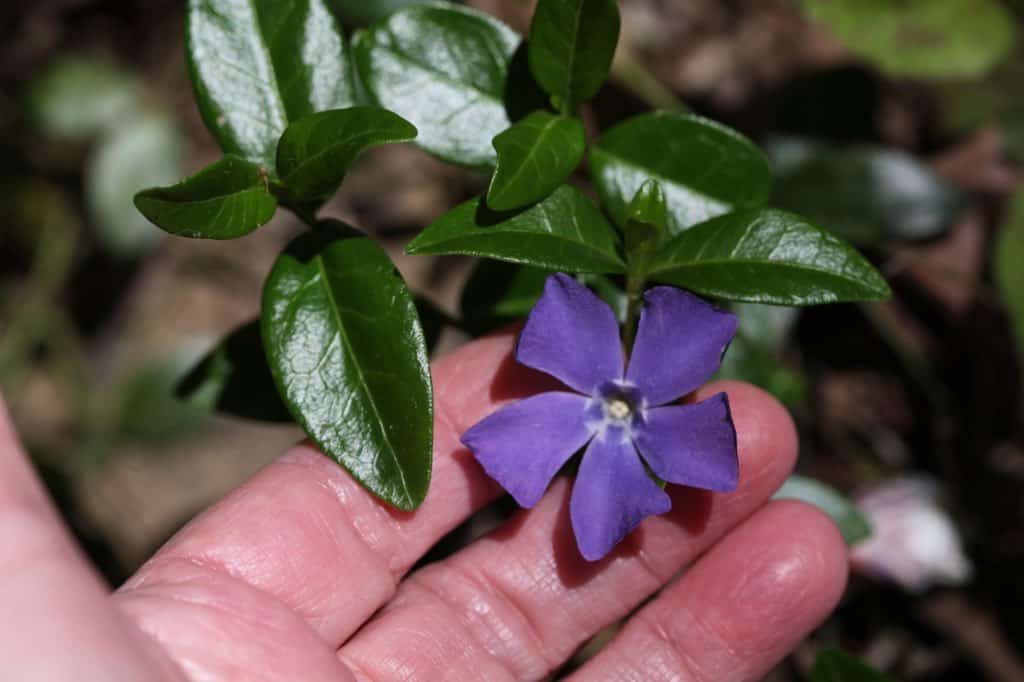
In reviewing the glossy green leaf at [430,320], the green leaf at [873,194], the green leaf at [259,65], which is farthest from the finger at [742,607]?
the green leaf at [259,65]

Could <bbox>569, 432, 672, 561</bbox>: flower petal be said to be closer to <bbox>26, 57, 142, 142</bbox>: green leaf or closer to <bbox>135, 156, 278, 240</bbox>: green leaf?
<bbox>135, 156, 278, 240</bbox>: green leaf

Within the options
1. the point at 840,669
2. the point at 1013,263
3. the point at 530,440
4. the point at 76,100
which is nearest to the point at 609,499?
the point at 530,440

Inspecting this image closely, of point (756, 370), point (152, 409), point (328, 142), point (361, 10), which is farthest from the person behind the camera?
point (152, 409)

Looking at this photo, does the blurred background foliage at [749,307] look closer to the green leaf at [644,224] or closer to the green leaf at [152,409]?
the green leaf at [152,409]

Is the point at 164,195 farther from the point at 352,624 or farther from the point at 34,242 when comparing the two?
the point at 34,242

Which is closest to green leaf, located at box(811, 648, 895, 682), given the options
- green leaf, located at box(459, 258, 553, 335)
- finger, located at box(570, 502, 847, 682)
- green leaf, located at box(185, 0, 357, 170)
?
finger, located at box(570, 502, 847, 682)

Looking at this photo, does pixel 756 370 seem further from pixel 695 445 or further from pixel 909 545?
pixel 909 545
